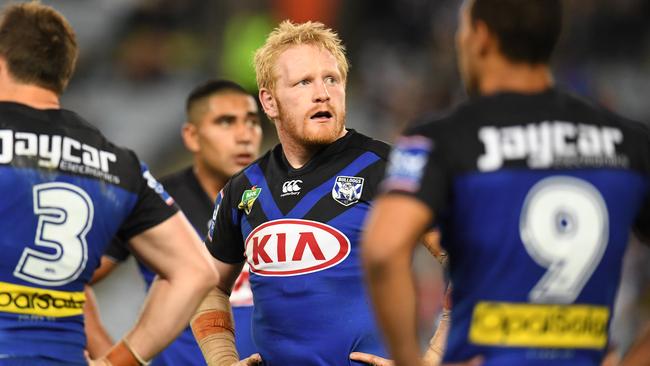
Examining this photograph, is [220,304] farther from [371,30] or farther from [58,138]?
[371,30]

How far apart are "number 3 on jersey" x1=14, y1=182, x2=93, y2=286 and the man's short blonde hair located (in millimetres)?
1479

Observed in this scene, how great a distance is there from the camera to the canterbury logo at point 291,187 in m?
5.29

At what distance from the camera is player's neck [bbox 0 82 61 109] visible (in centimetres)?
448

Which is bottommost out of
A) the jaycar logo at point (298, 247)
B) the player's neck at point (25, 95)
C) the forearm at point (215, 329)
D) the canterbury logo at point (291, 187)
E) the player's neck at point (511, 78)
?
the forearm at point (215, 329)

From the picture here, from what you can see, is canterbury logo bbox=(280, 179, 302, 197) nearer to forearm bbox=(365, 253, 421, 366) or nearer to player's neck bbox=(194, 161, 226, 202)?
forearm bbox=(365, 253, 421, 366)

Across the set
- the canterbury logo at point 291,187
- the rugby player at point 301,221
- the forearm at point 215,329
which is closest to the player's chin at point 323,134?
the rugby player at point 301,221

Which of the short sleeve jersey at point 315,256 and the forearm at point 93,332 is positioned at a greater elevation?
the short sleeve jersey at point 315,256

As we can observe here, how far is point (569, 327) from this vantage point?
12.1 feet

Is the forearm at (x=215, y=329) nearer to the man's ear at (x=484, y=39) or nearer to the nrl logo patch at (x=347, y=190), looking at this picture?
the nrl logo patch at (x=347, y=190)

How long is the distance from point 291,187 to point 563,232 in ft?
6.13

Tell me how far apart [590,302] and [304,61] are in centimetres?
217

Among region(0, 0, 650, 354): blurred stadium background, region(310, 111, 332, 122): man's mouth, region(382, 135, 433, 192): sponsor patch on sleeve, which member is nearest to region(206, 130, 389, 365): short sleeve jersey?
region(310, 111, 332, 122): man's mouth

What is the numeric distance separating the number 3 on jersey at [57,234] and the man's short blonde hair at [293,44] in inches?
58.2

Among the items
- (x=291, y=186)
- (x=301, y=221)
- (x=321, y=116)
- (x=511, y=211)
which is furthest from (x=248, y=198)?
(x=511, y=211)
